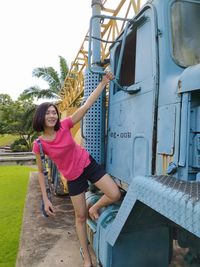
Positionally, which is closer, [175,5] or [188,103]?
[188,103]

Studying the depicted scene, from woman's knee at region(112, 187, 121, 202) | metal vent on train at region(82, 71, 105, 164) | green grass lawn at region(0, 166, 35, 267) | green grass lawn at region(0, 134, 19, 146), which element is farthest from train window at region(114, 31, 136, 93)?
green grass lawn at region(0, 134, 19, 146)

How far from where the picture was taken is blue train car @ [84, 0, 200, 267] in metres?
1.68

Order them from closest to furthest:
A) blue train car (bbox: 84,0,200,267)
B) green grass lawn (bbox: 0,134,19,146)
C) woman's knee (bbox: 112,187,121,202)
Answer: blue train car (bbox: 84,0,200,267), woman's knee (bbox: 112,187,121,202), green grass lawn (bbox: 0,134,19,146)

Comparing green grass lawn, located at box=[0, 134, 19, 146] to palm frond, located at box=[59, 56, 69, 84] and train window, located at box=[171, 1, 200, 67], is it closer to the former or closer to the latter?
palm frond, located at box=[59, 56, 69, 84]

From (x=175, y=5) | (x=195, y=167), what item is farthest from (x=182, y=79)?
(x=175, y=5)

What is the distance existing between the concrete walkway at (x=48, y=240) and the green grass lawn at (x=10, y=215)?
0.09 metres

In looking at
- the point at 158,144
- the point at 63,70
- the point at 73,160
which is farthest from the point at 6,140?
the point at 158,144

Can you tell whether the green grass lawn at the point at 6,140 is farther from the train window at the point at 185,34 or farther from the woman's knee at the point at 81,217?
the train window at the point at 185,34

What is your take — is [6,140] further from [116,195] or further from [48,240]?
[116,195]

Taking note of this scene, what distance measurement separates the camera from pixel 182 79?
1826 millimetres

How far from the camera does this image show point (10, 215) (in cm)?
544

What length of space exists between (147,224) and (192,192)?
3.21 feet

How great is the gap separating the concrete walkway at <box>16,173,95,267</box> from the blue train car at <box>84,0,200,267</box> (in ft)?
3.04

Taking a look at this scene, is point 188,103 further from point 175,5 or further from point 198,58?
point 175,5
